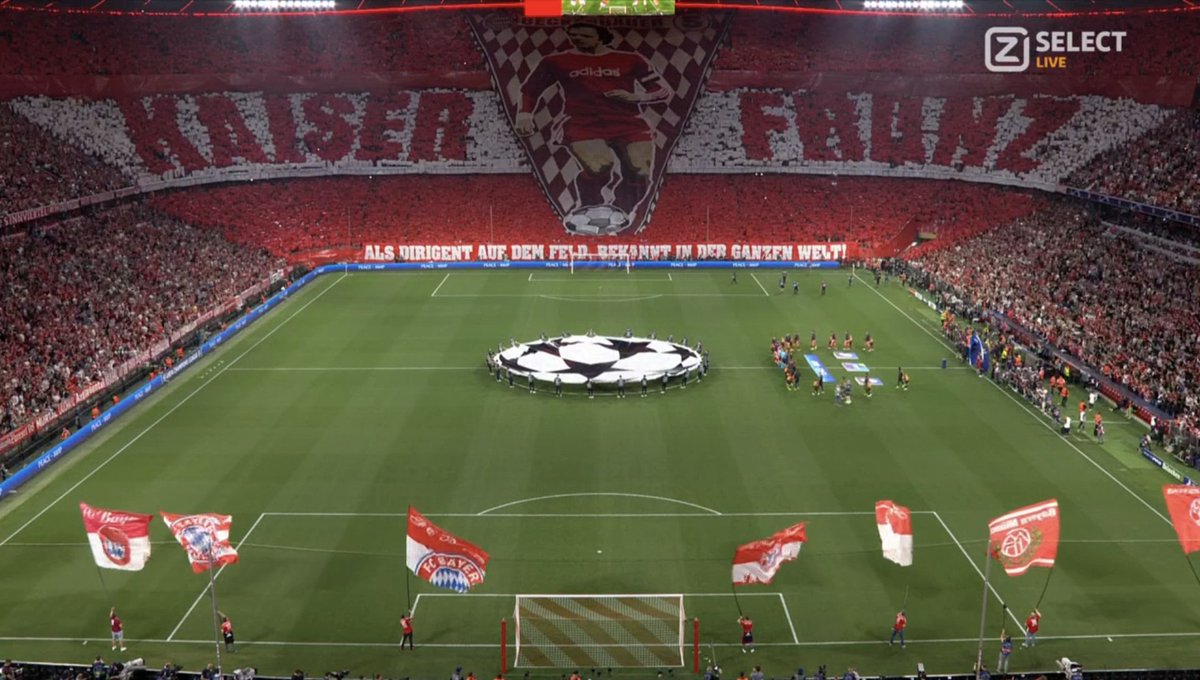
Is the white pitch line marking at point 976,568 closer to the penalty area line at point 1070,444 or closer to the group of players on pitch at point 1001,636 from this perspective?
the group of players on pitch at point 1001,636

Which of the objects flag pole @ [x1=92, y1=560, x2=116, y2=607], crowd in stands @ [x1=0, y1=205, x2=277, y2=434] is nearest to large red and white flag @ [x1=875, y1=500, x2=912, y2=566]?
flag pole @ [x1=92, y1=560, x2=116, y2=607]

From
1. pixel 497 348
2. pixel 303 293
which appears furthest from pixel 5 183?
pixel 497 348

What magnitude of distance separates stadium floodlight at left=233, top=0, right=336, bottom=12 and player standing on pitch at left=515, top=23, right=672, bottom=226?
18.6 metres

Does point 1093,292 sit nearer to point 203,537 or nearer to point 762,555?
point 762,555

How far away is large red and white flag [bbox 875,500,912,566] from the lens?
25.6m

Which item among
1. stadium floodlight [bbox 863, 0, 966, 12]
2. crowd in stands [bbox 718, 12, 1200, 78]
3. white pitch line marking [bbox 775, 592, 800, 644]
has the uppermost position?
stadium floodlight [bbox 863, 0, 966, 12]

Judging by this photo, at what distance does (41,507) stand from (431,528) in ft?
59.8

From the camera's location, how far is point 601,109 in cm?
9250

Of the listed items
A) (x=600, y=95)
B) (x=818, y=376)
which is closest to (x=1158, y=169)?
(x=818, y=376)

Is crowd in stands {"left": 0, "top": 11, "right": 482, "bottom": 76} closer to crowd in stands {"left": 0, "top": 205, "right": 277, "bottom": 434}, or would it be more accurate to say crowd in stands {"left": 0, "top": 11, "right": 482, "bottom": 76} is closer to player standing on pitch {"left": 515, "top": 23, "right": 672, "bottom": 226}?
player standing on pitch {"left": 515, "top": 23, "right": 672, "bottom": 226}

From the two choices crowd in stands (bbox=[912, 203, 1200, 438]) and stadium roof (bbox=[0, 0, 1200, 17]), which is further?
stadium roof (bbox=[0, 0, 1200, 17])

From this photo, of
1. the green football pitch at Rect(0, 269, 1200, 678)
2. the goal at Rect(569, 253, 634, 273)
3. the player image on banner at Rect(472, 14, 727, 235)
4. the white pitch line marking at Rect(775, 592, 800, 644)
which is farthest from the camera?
the player image on banner at Rect(472, 14, 727, 235)

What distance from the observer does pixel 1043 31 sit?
289 ft

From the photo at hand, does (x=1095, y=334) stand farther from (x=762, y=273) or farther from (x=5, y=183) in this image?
(x=5, y=183)
